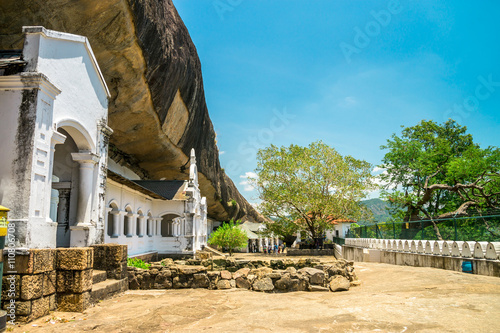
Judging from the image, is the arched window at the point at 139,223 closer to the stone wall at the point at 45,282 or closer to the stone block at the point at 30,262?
the stone wall at the point at 45,282

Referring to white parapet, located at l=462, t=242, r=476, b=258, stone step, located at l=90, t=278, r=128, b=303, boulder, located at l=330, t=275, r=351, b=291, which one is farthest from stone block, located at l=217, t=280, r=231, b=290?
white parapet, located at l=462, t=242, r=476, b=258

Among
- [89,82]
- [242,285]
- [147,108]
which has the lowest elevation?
[242,285]

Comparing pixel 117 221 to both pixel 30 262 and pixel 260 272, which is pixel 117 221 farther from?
pixel 30 262

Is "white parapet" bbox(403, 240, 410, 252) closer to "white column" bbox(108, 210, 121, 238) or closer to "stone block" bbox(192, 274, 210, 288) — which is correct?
"stone block" bbox(192, 274, 210, 288)

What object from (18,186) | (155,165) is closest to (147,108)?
(155,165)

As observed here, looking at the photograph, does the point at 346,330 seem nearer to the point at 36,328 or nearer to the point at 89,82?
the point at 36,328

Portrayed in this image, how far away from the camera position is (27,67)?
681cm

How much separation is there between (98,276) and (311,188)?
75.8 feet

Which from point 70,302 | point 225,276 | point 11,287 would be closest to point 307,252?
point 225,276

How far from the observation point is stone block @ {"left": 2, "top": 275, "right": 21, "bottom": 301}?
19.0 ft

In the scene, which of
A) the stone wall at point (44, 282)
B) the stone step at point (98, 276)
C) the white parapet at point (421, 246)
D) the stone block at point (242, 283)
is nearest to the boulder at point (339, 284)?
the stone block at point (242, 283)

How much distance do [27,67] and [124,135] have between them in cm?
1291

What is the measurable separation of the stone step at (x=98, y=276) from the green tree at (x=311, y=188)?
21.7m

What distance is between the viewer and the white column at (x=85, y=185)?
872cm
